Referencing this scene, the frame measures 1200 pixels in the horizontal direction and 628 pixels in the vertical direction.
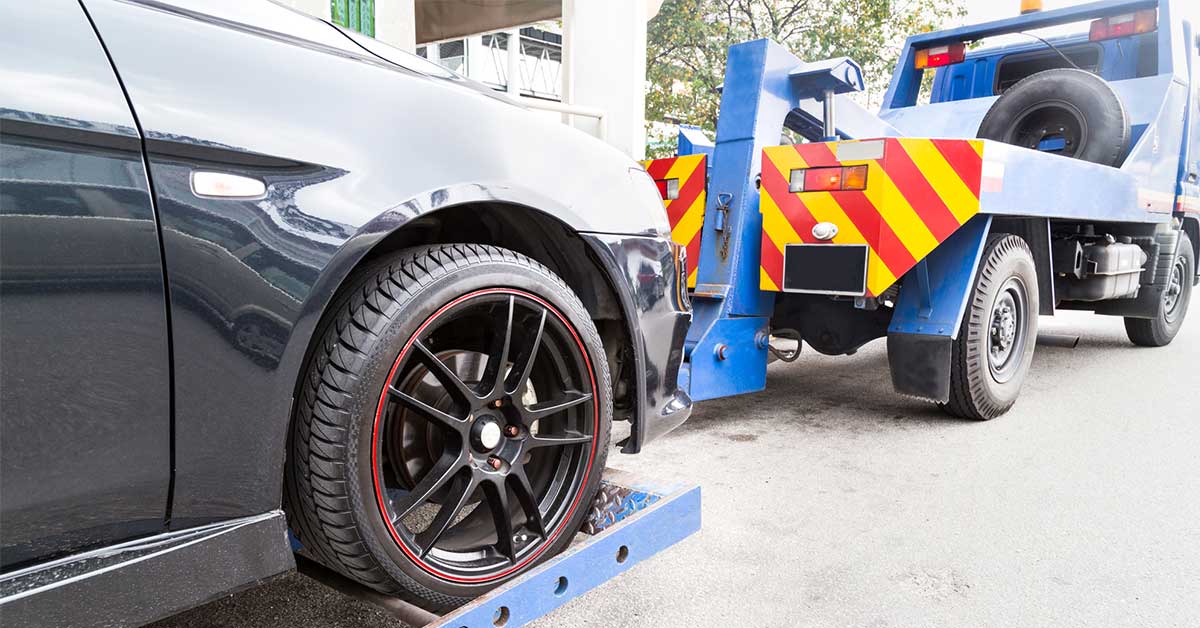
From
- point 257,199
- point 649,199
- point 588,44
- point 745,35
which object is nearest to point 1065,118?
point 588,44

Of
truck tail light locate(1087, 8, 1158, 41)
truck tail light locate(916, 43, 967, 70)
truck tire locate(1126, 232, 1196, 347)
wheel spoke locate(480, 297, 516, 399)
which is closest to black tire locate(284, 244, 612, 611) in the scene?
wheel spoke locate(480, 297, 516, 399)

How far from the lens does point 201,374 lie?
1260 mm

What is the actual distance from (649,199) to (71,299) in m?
1.46

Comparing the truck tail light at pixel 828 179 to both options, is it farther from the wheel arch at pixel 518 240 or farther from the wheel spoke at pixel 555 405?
the wheel spoke at pixel 555 405

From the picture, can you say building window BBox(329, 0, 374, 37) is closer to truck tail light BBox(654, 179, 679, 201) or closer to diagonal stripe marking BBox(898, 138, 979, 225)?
truck tail light BBox(654, 179, 679, 201)

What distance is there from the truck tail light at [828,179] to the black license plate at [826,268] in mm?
264

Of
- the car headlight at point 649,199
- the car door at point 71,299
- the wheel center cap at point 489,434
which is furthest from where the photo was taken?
the car headlight at point 649,199

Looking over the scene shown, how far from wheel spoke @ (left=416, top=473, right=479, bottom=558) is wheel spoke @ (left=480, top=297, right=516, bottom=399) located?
198 millimetres

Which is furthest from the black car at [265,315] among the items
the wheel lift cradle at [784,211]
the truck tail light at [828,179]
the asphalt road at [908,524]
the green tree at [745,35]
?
the green tree at [745,35]

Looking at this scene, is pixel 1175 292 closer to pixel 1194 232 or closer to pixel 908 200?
pixel 1194 232

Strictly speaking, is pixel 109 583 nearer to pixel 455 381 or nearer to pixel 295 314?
pixel 295 314

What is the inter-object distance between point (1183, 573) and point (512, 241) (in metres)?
2.22

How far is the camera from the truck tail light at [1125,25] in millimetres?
5062

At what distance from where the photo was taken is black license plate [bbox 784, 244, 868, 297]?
343cm
